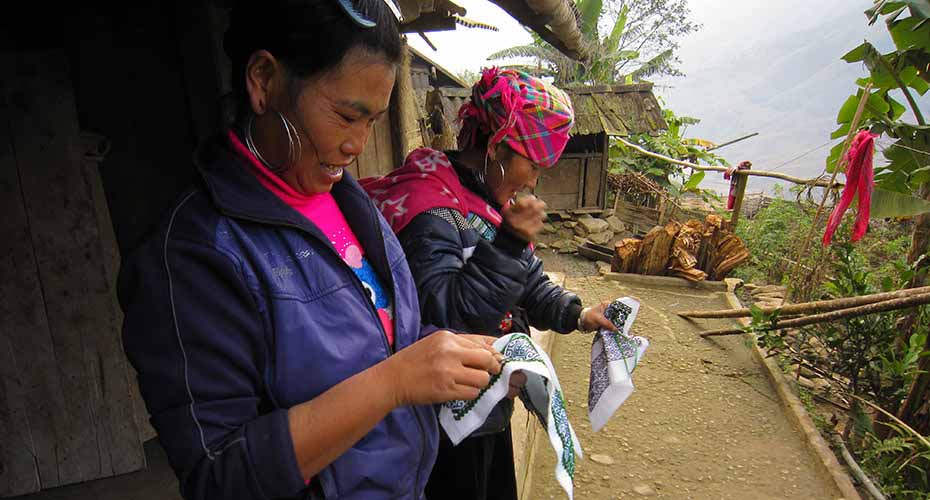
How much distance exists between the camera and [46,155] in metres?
1.93

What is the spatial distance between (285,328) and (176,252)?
0.21 metres

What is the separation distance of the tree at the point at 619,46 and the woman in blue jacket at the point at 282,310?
13100mm

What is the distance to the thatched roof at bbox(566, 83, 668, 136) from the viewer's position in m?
11.3

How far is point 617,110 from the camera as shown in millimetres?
11836

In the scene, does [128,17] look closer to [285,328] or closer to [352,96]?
[352,96]

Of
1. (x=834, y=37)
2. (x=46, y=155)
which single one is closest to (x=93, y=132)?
(x=46, y=155)

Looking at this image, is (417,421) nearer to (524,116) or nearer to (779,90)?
(524,116)

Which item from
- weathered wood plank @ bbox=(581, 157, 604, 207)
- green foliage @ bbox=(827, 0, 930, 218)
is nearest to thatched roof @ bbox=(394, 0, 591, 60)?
green foliage @ bbox=(827, 0, 930, 218)

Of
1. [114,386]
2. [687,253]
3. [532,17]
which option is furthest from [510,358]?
[687,253]

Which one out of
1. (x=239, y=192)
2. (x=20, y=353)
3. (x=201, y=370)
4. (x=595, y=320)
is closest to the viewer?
(x=201, y=370)

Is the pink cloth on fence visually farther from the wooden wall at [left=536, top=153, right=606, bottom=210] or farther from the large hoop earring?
the wooden wall at [left=536, top=153, right=606, bottom=210]

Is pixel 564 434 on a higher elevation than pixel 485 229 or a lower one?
lower

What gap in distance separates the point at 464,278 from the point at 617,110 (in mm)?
11588

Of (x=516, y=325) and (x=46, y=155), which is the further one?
(x=46, y=155)
